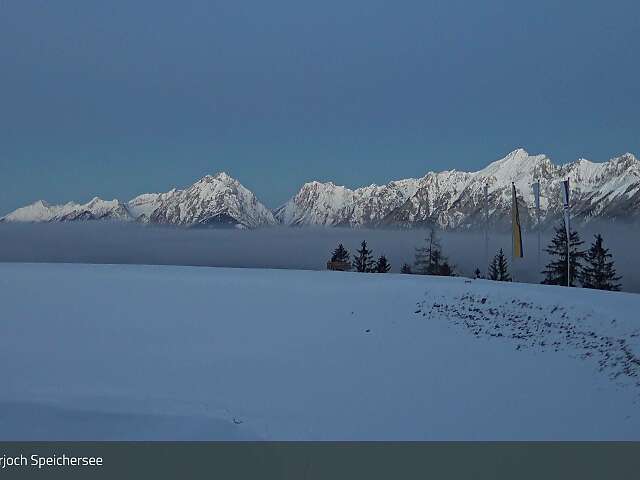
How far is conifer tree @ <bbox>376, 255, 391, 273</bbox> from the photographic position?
62775 millimetres

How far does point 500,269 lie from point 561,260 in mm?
14815

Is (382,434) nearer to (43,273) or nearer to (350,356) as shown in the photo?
(350,356)

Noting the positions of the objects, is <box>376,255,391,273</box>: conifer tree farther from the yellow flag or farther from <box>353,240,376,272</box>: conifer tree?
the yellow flag

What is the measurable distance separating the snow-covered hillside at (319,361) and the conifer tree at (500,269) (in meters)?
37.2

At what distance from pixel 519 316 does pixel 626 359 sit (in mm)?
5810

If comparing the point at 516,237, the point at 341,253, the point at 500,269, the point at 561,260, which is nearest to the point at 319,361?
the point at 516,237

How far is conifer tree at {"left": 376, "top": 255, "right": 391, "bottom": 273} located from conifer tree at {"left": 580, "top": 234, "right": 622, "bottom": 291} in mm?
22083

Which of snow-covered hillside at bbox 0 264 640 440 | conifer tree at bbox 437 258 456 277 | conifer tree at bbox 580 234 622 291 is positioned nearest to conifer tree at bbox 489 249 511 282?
conifer tree at bbox 437 258 456 277

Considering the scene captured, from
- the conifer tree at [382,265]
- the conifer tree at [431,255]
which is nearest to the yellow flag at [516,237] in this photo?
the conifer tree at [431,255]

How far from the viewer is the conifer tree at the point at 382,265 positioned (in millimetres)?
62775

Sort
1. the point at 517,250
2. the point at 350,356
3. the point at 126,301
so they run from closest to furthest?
the point at 350,356 < the point at 126,301 < the point at 517,250

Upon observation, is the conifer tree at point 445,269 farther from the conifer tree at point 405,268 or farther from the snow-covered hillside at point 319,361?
the snow-covered hillside at point 319,361
